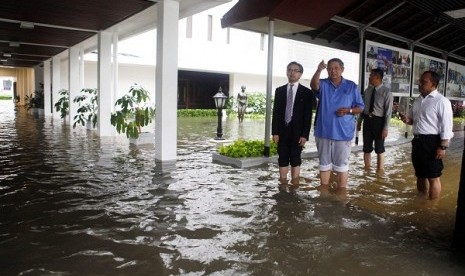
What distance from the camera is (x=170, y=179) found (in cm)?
639

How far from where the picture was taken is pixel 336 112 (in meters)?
5.17

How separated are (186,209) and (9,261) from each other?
2032 millimetres

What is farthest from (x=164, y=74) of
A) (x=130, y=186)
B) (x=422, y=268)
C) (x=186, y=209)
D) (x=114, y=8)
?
(x=422, y=268)

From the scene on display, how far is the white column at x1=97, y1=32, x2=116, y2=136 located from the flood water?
4.83 metres

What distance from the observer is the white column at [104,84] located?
11.8 m

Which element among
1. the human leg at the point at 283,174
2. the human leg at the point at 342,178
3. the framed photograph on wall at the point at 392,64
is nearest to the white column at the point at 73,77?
the framed photograph on wall at the point at 392,64

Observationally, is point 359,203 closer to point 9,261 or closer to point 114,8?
point 9,261

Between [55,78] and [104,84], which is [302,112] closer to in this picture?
[104,84]

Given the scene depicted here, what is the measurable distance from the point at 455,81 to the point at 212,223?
1210cm

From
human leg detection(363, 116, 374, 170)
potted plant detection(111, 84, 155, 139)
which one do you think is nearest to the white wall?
potted plant detection(111, 84, 155, 139)

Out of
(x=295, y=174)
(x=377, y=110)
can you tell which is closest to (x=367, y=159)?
(x=377, y=110)

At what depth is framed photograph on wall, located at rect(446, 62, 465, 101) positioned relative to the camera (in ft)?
40.8

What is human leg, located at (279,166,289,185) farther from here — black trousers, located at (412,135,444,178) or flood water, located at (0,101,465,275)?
black trousers, located at (412,135,444,178)

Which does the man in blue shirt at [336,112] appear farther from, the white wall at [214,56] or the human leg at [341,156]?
the white wall at [214,56]
